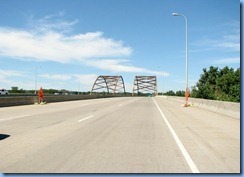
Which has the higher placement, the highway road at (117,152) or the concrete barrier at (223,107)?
the concrete barrier at (223,107)

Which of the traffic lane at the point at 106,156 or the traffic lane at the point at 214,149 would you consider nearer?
the traffic lane at the point at 106,156

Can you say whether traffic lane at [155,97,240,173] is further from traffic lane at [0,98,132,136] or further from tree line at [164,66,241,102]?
tree line at [164,66,241,102]

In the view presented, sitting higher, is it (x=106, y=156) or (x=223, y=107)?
(x=223, y=107)

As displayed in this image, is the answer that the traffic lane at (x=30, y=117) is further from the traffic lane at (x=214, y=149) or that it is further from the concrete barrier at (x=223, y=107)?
the concrete barrier at (x=223, y=107)

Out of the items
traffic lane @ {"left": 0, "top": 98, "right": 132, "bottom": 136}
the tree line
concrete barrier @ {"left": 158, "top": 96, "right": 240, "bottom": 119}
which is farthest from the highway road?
the tree line

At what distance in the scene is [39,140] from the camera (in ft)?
28.6

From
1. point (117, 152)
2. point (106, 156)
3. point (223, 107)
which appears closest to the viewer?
point (106, 156)

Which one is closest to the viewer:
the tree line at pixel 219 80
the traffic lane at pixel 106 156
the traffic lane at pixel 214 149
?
the traffic lane at pixel 106 156

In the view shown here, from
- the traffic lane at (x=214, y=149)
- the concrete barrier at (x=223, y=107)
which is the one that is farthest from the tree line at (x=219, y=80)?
the traffic lane at (x=214, y=149)

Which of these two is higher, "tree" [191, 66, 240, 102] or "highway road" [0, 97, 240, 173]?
"tree" [191, 66, 240, 102]

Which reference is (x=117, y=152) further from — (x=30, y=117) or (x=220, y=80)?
(x=220, y=80)

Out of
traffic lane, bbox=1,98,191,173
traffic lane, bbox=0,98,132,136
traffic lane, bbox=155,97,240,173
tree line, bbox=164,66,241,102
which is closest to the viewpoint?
traffic lane, bbox=1,98,191,173

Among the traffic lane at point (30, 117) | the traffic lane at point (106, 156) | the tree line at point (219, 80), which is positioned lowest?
the traffic lane at point (106, 156)

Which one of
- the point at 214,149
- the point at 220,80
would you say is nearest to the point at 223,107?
the point at 214,149
